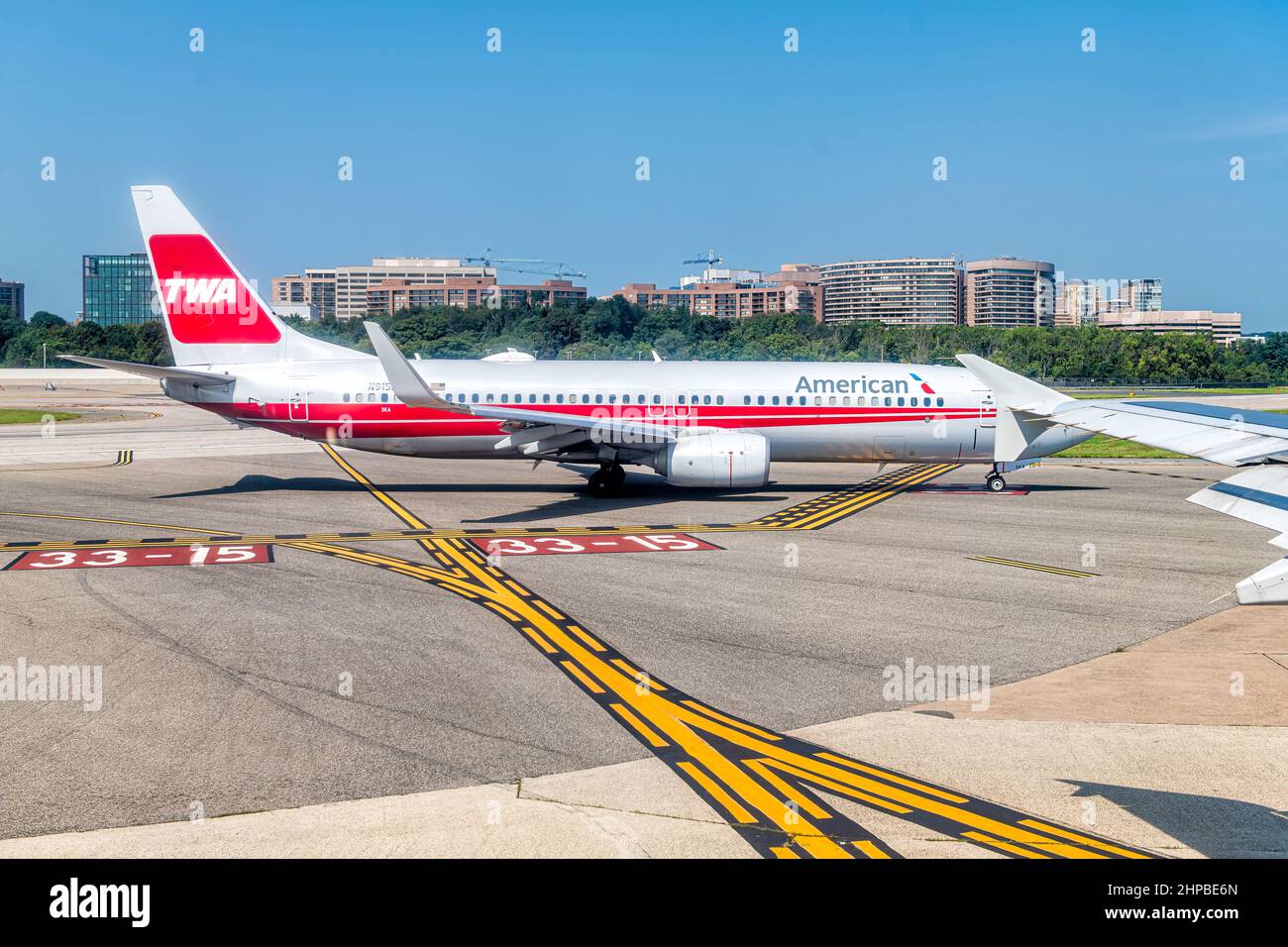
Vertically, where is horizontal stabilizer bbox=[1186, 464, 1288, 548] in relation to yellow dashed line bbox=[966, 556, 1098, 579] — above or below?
above

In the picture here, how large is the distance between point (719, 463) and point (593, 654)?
16263mm

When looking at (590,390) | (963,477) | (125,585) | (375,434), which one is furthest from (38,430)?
(963,477)

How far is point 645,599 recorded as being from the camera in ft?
69.7

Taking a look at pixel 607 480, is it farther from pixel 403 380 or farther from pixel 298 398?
pixel 298 398

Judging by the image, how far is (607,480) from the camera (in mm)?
36125

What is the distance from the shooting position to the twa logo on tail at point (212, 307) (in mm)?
35938

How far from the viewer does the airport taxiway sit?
11.5 m

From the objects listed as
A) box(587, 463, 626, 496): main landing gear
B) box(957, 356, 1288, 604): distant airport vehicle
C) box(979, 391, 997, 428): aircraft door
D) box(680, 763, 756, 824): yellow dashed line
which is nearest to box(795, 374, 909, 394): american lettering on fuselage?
box(979, 391, 997, 428): aircraft door

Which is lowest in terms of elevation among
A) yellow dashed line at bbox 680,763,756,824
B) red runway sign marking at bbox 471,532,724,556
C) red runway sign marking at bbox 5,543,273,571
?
yellow dashed line at bbox 680,763,756,824

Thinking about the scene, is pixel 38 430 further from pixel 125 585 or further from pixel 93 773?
pixel 93 773

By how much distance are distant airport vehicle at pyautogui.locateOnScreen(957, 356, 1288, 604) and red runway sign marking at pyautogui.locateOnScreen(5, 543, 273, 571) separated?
18167mm

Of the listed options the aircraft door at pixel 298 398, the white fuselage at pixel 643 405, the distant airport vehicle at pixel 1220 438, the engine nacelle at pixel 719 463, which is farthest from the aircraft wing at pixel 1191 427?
the aircraft door at pixel 298 398

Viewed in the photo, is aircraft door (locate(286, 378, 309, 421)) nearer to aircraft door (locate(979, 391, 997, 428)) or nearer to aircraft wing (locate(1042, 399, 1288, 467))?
aircraft door (locate(979, 391, 997, 428))

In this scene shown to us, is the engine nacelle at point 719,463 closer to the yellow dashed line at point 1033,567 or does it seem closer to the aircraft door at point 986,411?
the aircraft door at point 986,411
